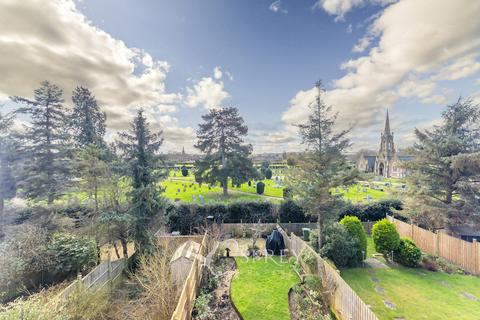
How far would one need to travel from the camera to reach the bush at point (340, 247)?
29.8 feet

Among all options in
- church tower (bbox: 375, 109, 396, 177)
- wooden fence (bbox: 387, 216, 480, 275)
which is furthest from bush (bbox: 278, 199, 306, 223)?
church tower (bbox: 375, 109, 396, 177)

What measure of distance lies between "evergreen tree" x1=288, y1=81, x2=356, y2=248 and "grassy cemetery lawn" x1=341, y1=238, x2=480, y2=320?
232 cm

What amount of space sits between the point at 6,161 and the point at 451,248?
25845 millimetres

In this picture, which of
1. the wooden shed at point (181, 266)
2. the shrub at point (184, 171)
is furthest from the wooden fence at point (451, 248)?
the shrub at point (184, 171)

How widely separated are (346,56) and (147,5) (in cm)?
1041

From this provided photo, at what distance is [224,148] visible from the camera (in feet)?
78.4

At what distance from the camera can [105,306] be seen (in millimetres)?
6121

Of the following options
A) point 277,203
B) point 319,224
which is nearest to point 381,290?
point 319,224

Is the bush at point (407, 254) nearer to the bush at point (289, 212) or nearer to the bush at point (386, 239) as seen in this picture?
the bush at point (386, 239)

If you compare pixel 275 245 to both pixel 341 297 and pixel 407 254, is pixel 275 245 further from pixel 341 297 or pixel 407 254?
pixel 407 254

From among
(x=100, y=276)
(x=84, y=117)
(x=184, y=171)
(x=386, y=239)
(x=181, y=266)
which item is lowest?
(x=100, y=276)

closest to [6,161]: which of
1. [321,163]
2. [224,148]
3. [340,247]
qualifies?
[224,148]

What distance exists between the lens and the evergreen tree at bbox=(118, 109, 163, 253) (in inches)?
379

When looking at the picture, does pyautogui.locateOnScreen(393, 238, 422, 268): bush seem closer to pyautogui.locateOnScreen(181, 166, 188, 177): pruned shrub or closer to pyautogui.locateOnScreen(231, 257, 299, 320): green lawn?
pyautogui.locateOnScreen(231, 257, 299, 320): green lawn
